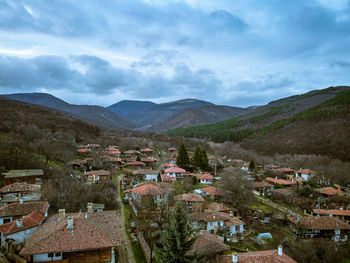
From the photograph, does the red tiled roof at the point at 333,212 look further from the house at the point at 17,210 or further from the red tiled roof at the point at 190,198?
the house at the point at 17,210

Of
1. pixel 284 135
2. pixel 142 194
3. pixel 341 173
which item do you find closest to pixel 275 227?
pixel 142 194

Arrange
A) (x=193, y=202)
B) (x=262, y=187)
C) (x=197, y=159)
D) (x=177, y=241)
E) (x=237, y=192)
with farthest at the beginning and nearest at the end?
(x=197, y=159) → (x=262, y=187) → (x=237, y=192) → (x=193, y=202) → (x=177, y=241)

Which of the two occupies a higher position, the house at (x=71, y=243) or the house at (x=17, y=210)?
the house at (x=17, y=210)

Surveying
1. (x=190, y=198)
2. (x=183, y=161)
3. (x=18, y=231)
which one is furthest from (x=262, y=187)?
(x=18, y=231)

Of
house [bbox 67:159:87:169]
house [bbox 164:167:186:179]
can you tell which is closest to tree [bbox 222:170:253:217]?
house [bbox 164:167:186:179]

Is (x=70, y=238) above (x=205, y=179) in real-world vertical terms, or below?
above

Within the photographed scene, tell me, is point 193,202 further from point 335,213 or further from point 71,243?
point 335,213

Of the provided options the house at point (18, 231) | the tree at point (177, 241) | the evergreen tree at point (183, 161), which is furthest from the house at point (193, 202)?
the evergreen tree at point (183, 161)
